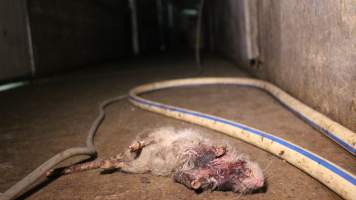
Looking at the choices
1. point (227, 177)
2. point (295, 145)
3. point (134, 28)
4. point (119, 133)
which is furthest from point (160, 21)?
point (227, 177)

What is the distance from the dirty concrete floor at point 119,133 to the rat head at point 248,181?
3 centimetres

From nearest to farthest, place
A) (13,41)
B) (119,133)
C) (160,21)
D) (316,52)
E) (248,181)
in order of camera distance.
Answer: (248,181)
(316,52)
(119,133)
(13,41)
(160,21)

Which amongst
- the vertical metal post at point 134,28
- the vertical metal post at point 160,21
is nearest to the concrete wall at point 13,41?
the vertical metal post at point 134,28

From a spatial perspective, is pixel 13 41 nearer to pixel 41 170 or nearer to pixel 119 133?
pixel 119 133

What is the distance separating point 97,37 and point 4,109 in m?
3.83

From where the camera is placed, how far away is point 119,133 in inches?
66.8

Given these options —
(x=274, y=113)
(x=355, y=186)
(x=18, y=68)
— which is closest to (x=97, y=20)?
(x=18, y=68)

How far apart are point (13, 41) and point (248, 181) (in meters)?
3.58

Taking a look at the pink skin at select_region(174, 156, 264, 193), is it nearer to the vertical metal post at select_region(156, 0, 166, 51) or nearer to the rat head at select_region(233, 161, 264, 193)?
the rat head at select_region(233, 161, 264, 193)

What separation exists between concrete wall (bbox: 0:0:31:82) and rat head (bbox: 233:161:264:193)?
3.30m

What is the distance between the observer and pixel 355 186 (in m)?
0.83

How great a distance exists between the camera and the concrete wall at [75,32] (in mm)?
4164

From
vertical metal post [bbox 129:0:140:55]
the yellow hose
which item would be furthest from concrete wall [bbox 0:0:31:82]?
vertical metal post [bbox 129:0:140:55]

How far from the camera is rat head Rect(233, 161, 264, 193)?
37.1 inches
